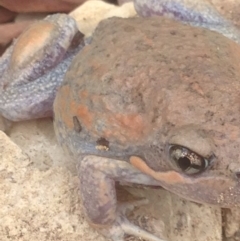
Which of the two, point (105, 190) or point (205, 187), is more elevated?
point (205, 187)

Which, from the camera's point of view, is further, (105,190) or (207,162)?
(105,190)

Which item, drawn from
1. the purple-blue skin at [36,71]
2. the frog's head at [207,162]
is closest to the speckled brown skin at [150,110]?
the frog's head at [207,162]

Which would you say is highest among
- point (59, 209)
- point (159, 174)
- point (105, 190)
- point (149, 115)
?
point (149, 115)

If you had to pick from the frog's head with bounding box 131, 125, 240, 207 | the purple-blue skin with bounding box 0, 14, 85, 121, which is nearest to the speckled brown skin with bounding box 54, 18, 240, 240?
the frog's head with bounding box 131, 125, 240, 207

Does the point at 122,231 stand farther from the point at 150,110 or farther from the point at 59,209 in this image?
the point at 150,110

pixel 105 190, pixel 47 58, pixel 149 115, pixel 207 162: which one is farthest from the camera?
pixel 47 58

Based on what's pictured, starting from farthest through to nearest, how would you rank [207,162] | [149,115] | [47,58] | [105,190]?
[47,58] < [105,190] < [149,115] < [207,162]

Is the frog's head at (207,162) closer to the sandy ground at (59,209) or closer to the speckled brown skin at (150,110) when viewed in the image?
the speckled brown skin at (150,110)

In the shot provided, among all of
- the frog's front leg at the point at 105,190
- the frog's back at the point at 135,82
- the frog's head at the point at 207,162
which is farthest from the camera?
the frog's front leg at the point at 105,190

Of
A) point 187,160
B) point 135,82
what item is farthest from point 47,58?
point 187,160
